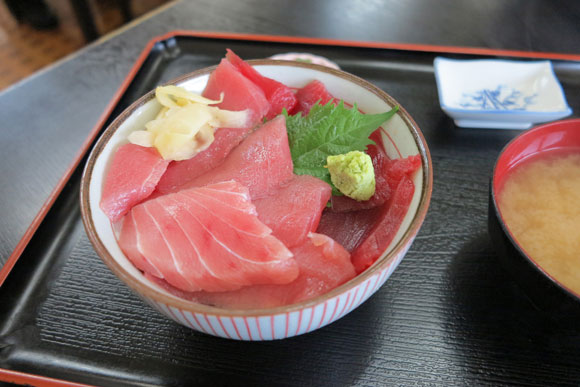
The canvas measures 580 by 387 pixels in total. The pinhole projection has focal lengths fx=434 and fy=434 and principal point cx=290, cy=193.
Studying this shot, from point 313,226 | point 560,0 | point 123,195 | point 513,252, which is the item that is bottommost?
point 560,0

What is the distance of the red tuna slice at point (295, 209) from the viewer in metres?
0.97

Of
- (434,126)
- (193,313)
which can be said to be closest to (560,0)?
(434,126)

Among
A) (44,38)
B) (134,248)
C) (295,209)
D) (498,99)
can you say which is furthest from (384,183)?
(44,38)

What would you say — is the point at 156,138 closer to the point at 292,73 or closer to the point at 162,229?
the point at 162,229

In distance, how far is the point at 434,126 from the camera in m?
1.62

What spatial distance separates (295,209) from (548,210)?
2.19 ft

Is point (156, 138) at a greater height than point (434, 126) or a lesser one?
greater

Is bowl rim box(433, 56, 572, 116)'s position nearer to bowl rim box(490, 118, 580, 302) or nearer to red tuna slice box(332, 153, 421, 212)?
bowl rim box(490, 118, 580, 302)

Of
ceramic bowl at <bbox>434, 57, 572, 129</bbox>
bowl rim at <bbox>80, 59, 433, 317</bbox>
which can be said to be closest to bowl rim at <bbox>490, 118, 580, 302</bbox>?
bowl rim at <bbox>80, 59, 433, 317</bbox>

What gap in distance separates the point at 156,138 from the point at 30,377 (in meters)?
0.62

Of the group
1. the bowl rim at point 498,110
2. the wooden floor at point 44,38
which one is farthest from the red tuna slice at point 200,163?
the wooden floor at point 44,38

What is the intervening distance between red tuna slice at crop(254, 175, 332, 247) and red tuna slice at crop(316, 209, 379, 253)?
57mm

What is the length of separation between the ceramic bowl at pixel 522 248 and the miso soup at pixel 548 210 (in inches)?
1.2

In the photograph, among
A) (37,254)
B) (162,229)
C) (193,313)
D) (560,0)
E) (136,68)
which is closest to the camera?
(193,313)
